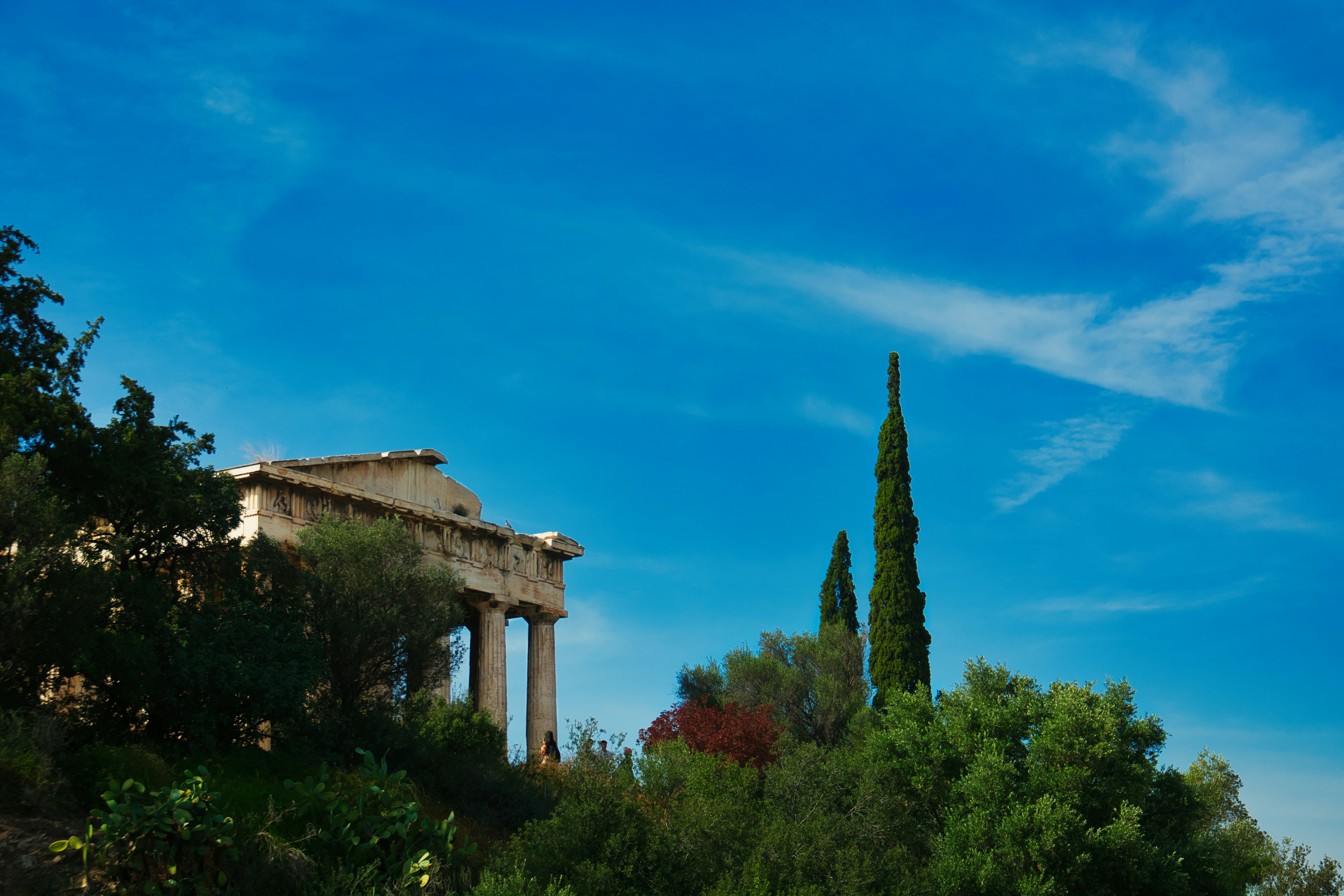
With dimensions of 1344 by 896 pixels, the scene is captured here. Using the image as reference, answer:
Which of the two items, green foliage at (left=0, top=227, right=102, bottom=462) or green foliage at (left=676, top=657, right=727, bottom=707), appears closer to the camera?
green foliage at (left=0, top=227, right=102, bottom=462)

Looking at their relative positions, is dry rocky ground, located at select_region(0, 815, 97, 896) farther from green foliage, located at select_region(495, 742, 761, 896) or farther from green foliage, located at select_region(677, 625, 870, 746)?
green foliage, located at select_region(677, 625, 870, 746)

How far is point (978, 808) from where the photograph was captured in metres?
26.2

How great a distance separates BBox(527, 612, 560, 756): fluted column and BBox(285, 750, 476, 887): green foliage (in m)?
17.1

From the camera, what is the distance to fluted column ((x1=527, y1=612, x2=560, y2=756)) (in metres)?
37.4

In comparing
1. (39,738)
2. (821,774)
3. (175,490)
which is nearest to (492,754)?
(821,774)

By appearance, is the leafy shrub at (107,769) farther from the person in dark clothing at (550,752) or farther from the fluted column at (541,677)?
the fluted column at (541,677)

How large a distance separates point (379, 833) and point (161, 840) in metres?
3.86

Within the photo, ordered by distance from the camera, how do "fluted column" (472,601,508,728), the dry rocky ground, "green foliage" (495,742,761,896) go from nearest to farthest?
the dry rocky ground
"green foliage" (495,742,761,896)
"fluted column" (472,601,508,728)

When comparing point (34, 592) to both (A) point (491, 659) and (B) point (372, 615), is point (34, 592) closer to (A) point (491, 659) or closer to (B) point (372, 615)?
(B) point (372, 615)

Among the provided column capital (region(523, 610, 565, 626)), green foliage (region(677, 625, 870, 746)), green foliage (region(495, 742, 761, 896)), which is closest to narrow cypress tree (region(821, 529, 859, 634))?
green foliage (region(677, 625, 870, 746))

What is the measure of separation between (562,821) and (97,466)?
1004cm

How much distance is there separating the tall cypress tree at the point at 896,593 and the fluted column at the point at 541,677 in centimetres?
1008

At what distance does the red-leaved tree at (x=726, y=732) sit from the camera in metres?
35.9

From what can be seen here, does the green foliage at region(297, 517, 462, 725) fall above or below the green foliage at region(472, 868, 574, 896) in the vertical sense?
above
